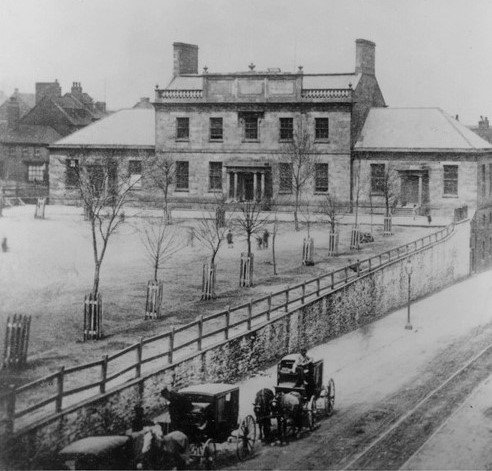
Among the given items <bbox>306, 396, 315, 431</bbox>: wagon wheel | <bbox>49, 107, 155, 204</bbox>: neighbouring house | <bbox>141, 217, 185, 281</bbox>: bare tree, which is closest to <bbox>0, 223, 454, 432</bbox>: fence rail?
<bbox>306, 396, 315, 431</bbox>: wagon wheel

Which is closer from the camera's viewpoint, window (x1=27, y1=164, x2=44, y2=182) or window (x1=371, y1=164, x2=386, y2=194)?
window (x1=371, y1=164, x2=386, y2=194)

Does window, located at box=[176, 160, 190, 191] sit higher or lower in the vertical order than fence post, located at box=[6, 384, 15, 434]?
higher

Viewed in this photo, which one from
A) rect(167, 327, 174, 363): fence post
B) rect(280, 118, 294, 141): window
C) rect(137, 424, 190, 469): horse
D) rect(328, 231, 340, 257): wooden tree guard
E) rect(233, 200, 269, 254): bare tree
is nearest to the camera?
rect(137, 424, 190, 469): horse

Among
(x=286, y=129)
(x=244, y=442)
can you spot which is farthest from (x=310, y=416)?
(x=286, y=129)

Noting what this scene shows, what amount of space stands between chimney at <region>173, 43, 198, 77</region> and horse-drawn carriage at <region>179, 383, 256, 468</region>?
42.7 m

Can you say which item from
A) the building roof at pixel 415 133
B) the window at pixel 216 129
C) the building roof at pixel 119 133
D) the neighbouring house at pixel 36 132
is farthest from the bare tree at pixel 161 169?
the neighbouring house at pixel 36 132

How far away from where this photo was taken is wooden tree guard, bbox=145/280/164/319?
22188 millimetres

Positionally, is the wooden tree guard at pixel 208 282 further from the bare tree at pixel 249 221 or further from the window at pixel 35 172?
the window at pixel 35 172

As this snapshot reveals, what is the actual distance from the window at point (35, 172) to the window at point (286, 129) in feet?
89.5

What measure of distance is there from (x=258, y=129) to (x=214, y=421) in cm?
3615

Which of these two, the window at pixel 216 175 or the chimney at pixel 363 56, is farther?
the chimney at pixel 363 56

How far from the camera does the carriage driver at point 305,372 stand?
17547 millimetres

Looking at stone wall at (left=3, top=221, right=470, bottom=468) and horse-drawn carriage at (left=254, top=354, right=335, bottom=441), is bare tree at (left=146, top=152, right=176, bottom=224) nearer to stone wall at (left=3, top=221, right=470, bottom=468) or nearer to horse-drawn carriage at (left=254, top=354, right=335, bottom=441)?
stone wall at (left=3, top=221, right=470, bottom=468)

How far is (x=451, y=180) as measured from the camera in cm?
4675
